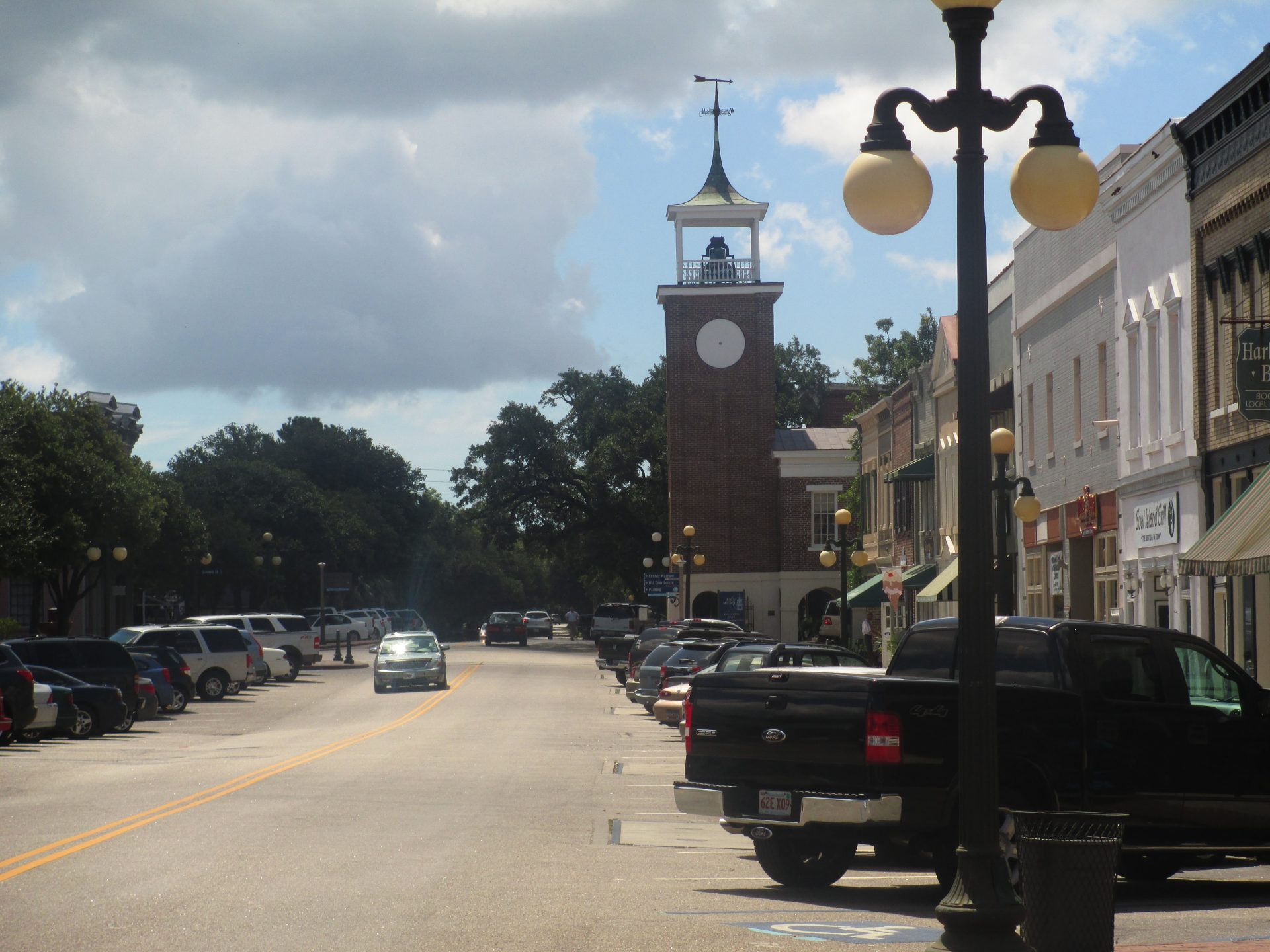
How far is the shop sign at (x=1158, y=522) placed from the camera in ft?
81.4

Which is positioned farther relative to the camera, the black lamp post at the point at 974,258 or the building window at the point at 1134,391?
the building window at the point at 1134,391

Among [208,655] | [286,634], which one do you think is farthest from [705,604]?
[208,655]

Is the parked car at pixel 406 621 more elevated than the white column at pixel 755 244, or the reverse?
the white column at pixel 755 244

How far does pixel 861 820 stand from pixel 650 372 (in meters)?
81.3

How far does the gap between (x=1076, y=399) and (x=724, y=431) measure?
42417mm

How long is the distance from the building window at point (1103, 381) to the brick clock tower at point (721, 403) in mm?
43049

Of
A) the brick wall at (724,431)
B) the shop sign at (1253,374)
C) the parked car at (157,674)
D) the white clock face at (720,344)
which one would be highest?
the white clock face at (720,344)

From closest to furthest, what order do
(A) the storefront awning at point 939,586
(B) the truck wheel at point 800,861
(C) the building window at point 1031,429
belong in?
1. (B) the truck wheel at point 800,861
2. (C) the building window at point 1031,429
3. (A) the storefront awning at point 939,586

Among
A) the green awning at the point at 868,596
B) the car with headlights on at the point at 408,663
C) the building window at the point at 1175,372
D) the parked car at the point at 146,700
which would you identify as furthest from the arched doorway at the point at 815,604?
the building window at the point at 1175,372

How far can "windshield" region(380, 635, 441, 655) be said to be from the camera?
45.4 metres

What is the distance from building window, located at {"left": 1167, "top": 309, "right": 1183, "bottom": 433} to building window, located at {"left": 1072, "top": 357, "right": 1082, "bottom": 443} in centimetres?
539

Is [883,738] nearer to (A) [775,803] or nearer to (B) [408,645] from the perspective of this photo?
(A) [775,803]

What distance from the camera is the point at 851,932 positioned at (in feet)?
31.7

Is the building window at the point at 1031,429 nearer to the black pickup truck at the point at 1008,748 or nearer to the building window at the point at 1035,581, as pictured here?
the building window at the point at 1035,581
